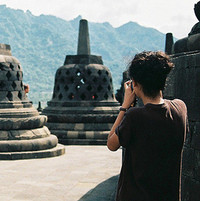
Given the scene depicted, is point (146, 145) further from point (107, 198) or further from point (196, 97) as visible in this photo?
point (107, 198)

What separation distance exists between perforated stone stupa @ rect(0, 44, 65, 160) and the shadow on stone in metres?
3.17

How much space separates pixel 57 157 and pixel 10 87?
2.45 m

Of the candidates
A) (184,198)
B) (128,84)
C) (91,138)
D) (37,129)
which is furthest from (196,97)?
(91,138)

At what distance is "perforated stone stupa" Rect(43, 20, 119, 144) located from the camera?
39.9 feet

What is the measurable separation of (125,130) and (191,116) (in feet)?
6.24

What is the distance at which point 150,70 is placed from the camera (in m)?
2.23

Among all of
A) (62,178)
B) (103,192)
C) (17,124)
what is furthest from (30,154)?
(103,192)

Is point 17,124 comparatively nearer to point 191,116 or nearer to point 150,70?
point 191,116

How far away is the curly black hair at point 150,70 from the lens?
224cm

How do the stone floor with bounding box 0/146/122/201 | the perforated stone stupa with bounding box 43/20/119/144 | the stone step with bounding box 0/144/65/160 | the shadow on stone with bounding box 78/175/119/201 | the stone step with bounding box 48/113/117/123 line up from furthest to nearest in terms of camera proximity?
the stone step with bounding box 48/113/117/123 < the perforated stone stupa with bounding box 43/20/119/144 < the stone step with bounding box 0/144/65/160 < the stone floor with bounding box 0/146/122/201 < the shadow on stone with bounding box 78/175/119/201

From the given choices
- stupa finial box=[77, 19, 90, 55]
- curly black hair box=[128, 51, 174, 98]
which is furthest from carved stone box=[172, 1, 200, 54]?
stupa finial box=[77, 19, 90, 55]

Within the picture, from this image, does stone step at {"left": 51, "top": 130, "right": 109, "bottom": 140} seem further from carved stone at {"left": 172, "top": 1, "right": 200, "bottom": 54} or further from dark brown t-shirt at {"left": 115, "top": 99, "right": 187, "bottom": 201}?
dark brown t-shirt at {"left": 115, "top": 99, "right": 187, "bottom": 201}

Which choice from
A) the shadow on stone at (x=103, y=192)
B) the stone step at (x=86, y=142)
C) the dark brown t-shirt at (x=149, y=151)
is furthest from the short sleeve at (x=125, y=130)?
the stone step at (x=86, y=142)

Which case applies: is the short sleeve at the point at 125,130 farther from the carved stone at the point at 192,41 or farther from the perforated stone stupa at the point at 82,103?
the perforated stone stupa at the point at 82,103
